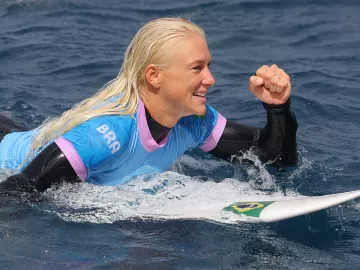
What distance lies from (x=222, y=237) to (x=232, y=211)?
25cm

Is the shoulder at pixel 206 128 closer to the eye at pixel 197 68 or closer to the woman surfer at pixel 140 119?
the woman surfer at pixel 140 119

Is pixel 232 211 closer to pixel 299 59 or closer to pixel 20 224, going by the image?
pixel 20 224

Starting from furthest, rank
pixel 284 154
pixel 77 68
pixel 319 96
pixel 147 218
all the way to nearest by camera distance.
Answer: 1. pixel 77 68
2. pixel 319 96
3. pixel 284 154
4. pixel 147 218

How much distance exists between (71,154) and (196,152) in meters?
2.02

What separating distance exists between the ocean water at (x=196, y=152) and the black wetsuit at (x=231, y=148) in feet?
0.42

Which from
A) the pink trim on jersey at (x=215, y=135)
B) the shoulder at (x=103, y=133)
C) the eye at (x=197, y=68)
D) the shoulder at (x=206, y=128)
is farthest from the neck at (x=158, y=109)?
the pink trim on jersey at (x=215, y=135)

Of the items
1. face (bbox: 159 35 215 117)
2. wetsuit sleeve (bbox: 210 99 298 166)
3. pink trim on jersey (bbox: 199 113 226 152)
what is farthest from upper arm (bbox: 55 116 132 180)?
wetsuit sleeve (bbox: 210 99 298 166)

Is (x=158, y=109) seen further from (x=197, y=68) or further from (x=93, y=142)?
(x=93, y=142)

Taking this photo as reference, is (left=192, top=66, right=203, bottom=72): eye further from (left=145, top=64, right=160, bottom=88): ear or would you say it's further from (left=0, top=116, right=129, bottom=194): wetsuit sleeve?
(left=0, top=116, right=129, bottom=194): wetsuit sleeve

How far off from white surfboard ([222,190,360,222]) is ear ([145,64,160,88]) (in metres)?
0.92

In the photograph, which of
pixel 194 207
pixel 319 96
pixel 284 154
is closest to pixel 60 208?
pixel 194 207

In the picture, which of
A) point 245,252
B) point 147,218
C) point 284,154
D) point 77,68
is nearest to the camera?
point 245,252

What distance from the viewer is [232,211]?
5.24 m

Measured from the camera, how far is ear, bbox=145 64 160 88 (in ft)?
17.5
